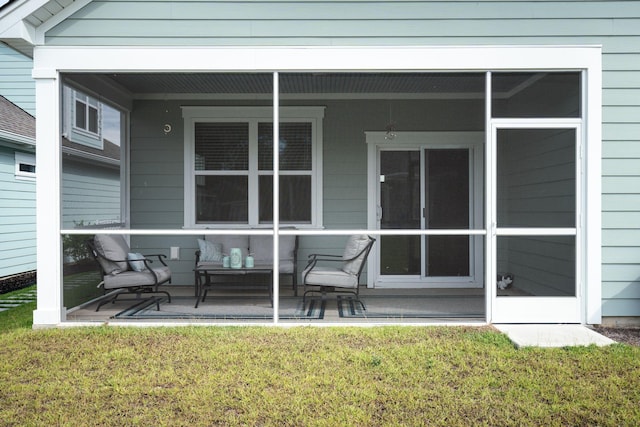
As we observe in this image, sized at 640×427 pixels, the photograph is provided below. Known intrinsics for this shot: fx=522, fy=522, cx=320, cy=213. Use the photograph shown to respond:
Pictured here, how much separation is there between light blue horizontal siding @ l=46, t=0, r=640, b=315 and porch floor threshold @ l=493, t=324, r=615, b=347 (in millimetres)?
546

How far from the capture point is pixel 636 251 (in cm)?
484

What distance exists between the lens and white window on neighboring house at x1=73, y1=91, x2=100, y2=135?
18.8ft

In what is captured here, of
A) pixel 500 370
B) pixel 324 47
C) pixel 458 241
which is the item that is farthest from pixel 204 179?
pixel 500 370

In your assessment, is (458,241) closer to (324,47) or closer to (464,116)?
(464,116)

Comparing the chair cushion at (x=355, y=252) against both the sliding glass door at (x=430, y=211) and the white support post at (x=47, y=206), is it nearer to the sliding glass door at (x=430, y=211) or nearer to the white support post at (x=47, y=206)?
the sliding glass door at (x=430, y=211)

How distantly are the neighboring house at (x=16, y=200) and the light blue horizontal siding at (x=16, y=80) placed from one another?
89cm

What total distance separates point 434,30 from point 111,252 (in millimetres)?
4077

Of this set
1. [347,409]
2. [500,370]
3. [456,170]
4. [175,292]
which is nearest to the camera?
[347,409]

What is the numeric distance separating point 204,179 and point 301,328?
10.8 ft

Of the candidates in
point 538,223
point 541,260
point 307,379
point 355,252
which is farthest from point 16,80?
point 541,260

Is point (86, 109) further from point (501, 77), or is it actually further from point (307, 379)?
point (501, 77)

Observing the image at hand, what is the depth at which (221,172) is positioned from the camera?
725 centimetres

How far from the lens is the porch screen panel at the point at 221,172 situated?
7242mm

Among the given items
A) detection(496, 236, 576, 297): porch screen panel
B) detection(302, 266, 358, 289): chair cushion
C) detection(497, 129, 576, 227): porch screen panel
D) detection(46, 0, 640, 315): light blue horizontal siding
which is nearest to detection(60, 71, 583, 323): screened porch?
detection(302, 266, 358, 289): chair cushion
